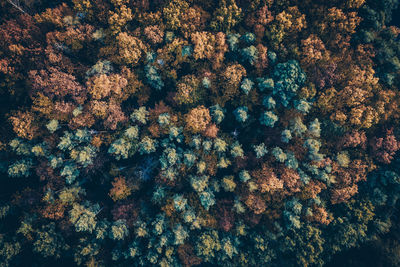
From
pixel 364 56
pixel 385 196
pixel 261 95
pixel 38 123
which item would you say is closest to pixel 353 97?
pixel 364 56

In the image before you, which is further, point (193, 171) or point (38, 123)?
point (193, 171)

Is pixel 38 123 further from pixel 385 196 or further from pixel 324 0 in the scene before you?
pixel 385 196

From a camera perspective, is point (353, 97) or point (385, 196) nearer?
point (353, 97)

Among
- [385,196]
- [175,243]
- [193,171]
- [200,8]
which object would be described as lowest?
[175,243]

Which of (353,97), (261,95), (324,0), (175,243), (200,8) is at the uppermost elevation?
(324,0)

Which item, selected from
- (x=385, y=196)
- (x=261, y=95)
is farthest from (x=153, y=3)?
(x=385, y=196)

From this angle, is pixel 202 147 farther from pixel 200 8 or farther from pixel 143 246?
pixel 200 8

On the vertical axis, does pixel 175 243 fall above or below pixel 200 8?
below

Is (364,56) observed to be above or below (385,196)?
above
